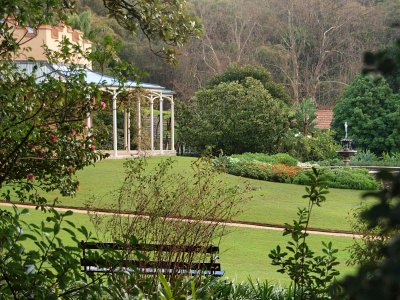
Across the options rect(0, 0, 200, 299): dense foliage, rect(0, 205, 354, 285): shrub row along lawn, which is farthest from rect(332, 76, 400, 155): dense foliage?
rect(0, 0, 200, 299): dense foliage

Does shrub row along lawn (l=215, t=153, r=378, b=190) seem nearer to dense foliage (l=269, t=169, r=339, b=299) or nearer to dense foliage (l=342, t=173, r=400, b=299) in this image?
dense foliage (l=269, t=169, r=339, b=299)

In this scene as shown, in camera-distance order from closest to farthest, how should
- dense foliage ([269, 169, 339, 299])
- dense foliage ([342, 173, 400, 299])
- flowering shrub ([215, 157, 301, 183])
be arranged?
dense foliage ([342, 173, 400, 299])
dense foliage ([269, 169, 339, 299])
flowering shrub ([215, 157, 301, 183])

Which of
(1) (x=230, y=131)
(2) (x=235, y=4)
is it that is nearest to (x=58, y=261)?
(1) (x=230, y=131)

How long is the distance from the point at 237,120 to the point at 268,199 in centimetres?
942

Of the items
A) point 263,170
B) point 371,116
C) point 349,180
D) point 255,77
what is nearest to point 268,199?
point 263,170

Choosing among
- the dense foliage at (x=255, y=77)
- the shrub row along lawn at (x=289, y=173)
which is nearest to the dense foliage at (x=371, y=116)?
the dense foliage at (x=255, y=77)

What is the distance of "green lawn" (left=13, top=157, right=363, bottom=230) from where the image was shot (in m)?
16.0

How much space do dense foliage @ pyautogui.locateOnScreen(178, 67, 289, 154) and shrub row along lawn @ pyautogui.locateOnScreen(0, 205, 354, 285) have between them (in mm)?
13543

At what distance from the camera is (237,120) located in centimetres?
2792

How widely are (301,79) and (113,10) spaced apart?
39.4 metres

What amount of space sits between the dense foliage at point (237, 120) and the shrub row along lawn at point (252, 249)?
13.5 meters

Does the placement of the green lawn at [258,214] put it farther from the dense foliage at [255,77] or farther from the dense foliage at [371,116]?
the dense foliage at [371,116]

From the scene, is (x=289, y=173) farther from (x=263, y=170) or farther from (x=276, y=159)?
(x=276, y=159)

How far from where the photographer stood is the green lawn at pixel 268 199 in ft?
52.6
